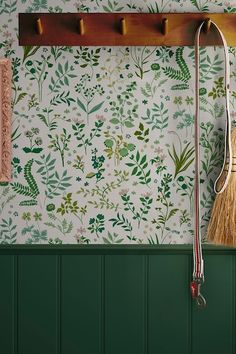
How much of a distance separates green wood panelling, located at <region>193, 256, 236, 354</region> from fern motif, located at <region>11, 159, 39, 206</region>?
0.75 meters

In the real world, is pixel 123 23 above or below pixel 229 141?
above

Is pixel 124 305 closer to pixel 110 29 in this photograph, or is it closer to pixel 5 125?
pixel 5 125

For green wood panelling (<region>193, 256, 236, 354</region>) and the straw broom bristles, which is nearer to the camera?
the straw broom bristles

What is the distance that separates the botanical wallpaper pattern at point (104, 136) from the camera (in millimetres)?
1999

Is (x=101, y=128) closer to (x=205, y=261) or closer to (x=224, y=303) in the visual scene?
(x=205, y=261)

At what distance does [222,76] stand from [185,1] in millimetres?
341

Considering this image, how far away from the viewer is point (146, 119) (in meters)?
2.00

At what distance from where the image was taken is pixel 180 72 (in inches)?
78.7

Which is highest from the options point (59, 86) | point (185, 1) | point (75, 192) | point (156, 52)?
point (185, 1)

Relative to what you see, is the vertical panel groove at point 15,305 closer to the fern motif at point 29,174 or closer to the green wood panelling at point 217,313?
the fern motif at point 29,174

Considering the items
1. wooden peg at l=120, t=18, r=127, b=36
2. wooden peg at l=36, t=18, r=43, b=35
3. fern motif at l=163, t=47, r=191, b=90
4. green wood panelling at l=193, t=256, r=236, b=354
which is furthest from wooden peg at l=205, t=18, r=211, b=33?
green wood panelling at l=193, t=256, r=236, b=354

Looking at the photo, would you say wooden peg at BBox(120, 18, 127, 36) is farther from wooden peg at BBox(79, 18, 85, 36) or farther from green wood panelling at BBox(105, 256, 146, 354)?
green wood panelling at BBox(105, 256, 146, 354)

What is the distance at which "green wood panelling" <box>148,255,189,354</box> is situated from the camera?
199 cm

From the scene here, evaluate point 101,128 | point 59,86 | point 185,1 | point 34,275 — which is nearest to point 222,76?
point 185,1
